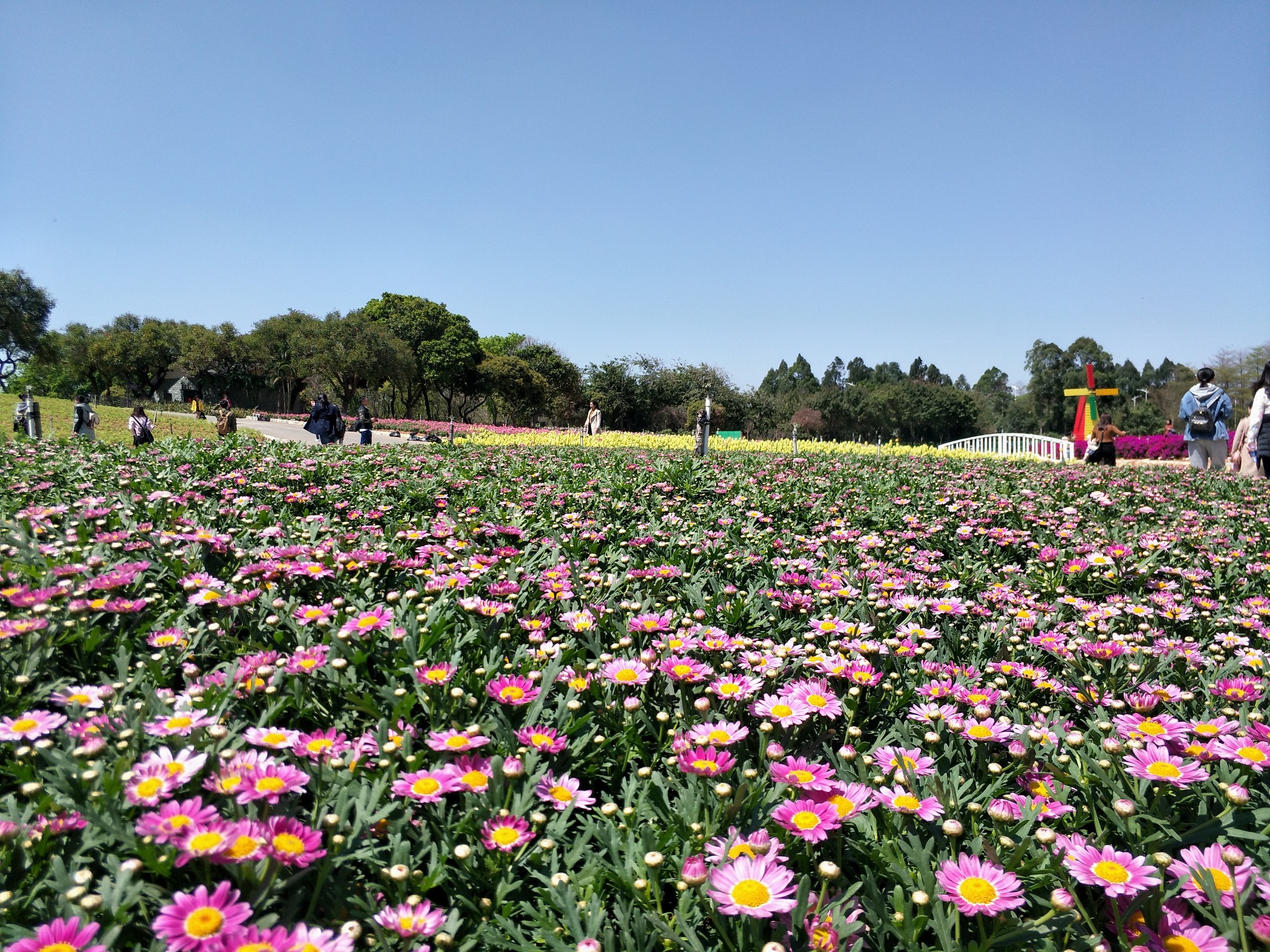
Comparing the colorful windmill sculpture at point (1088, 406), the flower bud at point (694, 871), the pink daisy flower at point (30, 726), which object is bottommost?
the flower bud at point (694, 871)

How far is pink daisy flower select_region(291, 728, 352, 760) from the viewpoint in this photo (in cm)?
111

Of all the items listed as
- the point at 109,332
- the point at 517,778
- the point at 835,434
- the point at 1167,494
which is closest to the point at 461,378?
the point at 109,332

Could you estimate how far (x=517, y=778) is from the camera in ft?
3.88

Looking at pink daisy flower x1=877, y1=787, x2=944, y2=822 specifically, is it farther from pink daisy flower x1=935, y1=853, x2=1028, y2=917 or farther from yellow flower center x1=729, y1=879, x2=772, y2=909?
yellow flower center x1=729, y1=879, x2=772, y2=909

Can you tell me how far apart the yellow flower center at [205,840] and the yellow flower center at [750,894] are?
2.07ft

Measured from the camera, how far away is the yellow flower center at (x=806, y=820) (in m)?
1.02

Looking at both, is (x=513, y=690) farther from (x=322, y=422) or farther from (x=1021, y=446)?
(x=1021, y=446)

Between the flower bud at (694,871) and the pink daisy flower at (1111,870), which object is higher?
the pink daisy flower at (1111,870)

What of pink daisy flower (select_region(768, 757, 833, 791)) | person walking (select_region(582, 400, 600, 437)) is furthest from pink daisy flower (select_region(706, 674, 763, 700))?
person walking (select_region(582, 400, 600, 437))

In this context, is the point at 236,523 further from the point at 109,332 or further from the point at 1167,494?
the point at 109,332

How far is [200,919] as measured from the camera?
779mm

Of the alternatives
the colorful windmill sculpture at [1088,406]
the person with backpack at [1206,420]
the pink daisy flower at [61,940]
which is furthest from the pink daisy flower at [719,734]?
the colorful windmill sculpture at [1088,406]

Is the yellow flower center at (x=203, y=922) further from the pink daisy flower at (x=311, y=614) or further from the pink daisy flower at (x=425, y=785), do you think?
the pink daisy flower at (x=311, y=614)

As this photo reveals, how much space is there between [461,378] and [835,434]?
32099mm
